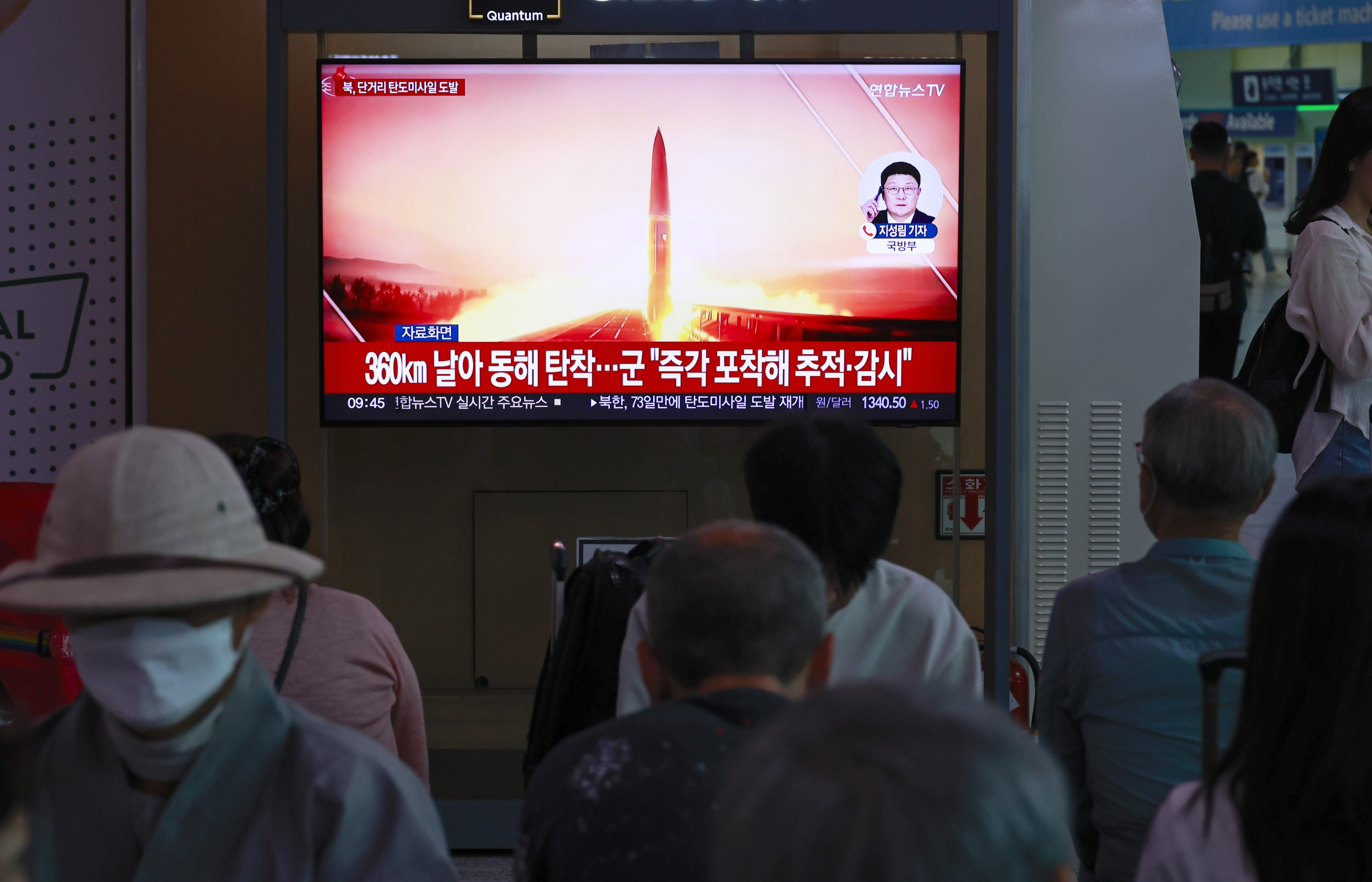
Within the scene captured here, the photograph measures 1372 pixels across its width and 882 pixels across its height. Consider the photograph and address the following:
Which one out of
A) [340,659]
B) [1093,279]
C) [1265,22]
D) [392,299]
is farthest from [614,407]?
[1265,22]

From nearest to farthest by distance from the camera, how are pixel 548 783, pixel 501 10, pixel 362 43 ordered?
pixel 548 783 < pixel 501 10 < pixel 362 43

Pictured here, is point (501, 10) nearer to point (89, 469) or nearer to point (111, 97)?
→ point (111, 97)

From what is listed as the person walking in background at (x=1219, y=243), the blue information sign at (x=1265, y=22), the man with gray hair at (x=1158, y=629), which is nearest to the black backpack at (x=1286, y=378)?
the man with gray hair at (x=1158, y=629)

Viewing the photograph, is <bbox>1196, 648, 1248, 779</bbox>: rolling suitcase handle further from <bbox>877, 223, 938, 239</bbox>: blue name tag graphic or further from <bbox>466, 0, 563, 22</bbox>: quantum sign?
<bbox>466, 0, 563, 22</bbox>: quantum sign

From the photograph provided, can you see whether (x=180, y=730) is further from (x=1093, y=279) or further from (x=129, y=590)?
(x=1093, y=279)

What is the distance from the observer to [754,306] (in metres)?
3.80

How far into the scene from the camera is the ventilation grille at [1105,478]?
407 centimetres

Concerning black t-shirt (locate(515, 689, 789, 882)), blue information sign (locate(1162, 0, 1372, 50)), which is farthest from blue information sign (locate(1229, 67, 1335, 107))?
black t-shirt (locate(515, 689, 789, 882))

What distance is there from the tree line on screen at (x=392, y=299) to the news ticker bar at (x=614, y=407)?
24cm

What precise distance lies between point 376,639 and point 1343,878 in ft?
5.27

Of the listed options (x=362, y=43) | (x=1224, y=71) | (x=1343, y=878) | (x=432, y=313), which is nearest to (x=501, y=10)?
(x=362, y=43)

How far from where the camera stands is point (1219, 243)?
591 centimetres

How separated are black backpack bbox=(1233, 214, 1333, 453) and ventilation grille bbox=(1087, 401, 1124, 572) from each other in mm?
642

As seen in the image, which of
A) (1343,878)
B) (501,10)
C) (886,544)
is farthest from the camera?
(501,10)
